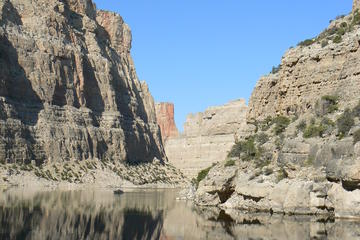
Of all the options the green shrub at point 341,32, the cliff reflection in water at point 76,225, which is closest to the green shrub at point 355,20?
the green shrub at point 341,32

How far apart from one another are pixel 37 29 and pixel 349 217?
273ft

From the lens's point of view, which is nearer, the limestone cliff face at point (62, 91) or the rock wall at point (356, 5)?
the rock wall at point (356, 5)

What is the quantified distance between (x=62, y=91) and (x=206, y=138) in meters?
40.9

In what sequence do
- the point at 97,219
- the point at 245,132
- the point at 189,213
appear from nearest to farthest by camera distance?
the point at 97,219 → the point at 189,213 → the point at 245,132

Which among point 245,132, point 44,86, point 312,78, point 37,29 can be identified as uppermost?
point 37,29

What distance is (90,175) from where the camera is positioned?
95.2m

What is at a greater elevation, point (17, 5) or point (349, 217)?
point (17, 5)

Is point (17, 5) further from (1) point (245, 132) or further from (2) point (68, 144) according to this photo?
(1) point (245, 132)

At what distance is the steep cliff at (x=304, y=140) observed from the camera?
31.2 meters

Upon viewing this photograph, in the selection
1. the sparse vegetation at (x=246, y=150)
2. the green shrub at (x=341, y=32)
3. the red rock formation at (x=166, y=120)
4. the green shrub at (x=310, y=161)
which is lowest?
the green shrub at (x=310, y=161)

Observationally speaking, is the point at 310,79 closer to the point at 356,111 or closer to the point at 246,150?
the point at 246,150

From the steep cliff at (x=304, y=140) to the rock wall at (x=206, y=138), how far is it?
73.5 meters

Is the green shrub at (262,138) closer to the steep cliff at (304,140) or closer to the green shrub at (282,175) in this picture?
the steep cliff at (304,140)

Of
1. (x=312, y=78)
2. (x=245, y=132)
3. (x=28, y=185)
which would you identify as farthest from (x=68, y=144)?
(x=312, y=78)
